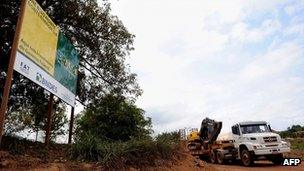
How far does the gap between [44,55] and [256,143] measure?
14.9 m

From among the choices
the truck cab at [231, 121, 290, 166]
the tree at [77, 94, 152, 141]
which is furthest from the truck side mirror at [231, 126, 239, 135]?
the tree at [77, 94, 152, 141]

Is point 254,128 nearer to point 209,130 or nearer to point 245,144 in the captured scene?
point 245,144

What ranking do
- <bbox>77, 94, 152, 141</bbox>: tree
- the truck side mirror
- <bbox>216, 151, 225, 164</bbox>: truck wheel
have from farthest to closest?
<bbox>216, 151, 225, 164</bbox>: truck wheel
the truck side mirror
<bbox>77, 94, 152, 141</bbox>: tree

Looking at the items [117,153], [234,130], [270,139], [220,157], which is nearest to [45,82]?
[117,153]

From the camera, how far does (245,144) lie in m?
23.9

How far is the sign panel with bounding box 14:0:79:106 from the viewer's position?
10.9 meters

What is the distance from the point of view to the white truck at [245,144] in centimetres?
2322

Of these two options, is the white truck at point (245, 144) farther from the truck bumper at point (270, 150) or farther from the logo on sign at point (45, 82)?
the logo on sign at point (45, 82)

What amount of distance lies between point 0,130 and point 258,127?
59.3ft

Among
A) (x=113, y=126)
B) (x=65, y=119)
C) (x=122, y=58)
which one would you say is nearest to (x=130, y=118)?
(x=113, y=126)

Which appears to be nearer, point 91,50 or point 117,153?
point 117,153

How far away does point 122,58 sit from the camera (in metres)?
21.8

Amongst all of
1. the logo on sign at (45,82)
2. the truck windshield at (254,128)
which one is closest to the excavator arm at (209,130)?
the truck windshield at (254,128)

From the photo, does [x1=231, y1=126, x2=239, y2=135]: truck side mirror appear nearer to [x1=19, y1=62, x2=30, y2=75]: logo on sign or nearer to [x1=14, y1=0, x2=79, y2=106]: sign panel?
[x1=14, y1=0, x2=79, y2=106]: sign panel
